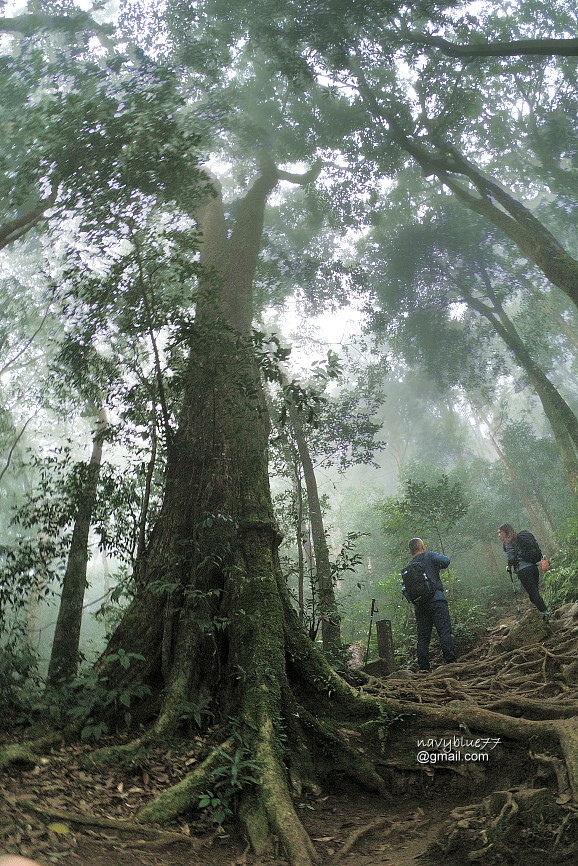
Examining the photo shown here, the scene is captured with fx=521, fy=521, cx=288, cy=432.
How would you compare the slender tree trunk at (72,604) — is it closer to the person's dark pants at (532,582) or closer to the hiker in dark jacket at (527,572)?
the hiker in dark jacket at (527,572)

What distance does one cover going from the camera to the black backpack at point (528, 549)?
26.4ft

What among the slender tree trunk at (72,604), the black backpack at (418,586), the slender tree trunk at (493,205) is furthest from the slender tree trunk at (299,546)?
the slender tree trunk at (493,205)

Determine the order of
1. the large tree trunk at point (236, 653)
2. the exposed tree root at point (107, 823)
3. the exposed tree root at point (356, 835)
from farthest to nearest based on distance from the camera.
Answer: the large tree trunk at point (236, 653) → the exposed tree root at point (356, 835) → the exposed tree root at point (107, 823)

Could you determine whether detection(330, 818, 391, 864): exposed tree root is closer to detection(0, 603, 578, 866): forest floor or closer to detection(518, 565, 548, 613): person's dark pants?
detection(0, 603, 578, 866): forest floor

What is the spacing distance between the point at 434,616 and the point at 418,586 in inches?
21.4

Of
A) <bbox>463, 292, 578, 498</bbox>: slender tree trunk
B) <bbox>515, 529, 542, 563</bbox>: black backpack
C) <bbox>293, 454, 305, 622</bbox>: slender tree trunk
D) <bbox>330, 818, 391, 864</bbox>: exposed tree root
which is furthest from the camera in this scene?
<bbox>463, 292, 578, 498</bbox>: slender tree trunk

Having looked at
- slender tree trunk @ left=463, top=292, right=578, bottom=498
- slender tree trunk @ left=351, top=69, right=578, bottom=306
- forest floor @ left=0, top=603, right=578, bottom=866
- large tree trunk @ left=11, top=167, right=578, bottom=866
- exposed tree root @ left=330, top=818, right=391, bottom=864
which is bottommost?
exposed tree root @ left=330, top=818, right=391, bottom=864

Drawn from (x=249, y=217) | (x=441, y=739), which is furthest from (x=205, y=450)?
(x=249, y=217)

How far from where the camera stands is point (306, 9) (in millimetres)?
11844

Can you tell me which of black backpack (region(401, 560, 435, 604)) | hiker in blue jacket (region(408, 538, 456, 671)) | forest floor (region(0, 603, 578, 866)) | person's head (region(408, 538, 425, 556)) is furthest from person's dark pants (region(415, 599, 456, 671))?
forest floor (region(0, 603, 578, 866))

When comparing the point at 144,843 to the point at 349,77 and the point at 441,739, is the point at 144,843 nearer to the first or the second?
the point at 441,739

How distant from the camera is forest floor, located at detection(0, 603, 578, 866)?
2537mm

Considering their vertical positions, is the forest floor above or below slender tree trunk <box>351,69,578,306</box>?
below

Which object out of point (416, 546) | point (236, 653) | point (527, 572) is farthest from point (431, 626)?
point (236, 653)
